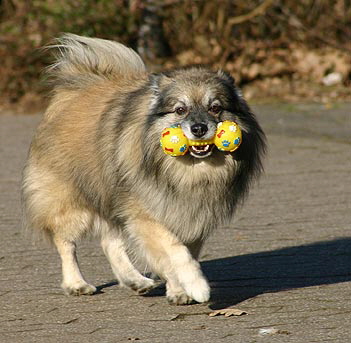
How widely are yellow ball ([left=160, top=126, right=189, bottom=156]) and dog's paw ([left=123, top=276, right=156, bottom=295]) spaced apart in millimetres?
1013

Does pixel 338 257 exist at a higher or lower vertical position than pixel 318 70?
lower

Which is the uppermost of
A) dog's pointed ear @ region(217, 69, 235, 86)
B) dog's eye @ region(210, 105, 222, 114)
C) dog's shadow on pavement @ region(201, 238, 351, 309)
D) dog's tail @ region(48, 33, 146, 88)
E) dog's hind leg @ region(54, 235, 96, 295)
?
dog's tail @ region(48, 33, 146, 88)

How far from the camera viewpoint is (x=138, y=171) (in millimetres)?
5719

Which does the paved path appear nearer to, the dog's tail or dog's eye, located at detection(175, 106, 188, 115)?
dog's eye, located at detection(175, 106, 188, 115)

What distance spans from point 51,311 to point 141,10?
10.1 metres

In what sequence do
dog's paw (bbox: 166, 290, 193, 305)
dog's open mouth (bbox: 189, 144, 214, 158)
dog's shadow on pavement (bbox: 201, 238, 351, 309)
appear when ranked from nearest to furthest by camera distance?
dog's open mouth (bbox: 189, 144, 214, 158), dog's paw (bbox: 166, 290, 193, 305), dog's shadow on pavement (bbox: 201, 238, 351, 309)

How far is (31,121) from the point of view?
13867 mm

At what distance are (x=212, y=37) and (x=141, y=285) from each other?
939cm

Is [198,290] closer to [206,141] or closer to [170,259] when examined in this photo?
[170,259]

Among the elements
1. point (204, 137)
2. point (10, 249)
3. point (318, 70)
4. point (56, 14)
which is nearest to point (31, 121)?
point (56, 14)

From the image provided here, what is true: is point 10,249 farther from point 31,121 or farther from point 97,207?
point 31,121

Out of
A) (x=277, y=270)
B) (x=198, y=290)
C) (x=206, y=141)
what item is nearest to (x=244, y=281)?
(x=277, y=270)

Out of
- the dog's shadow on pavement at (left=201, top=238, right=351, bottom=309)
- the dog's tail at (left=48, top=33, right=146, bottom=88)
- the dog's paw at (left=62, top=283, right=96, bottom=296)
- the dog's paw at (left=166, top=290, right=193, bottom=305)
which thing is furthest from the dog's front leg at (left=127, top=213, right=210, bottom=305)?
the dog's tail at (left=48, top=33, right=146, bottom=88)

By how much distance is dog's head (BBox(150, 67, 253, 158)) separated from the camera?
532cm
